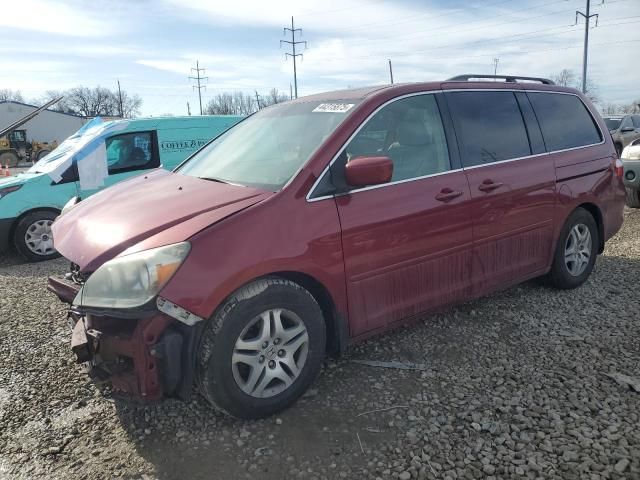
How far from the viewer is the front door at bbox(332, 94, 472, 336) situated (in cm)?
308

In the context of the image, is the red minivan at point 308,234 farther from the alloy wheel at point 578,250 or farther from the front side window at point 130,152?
the front side window at point 130,152

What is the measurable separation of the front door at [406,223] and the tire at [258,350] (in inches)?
14.1

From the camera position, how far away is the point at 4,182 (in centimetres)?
707

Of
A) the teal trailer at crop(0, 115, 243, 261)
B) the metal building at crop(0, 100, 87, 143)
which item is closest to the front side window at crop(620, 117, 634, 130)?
the teal trailer at crop(0, 115, 243, 261)

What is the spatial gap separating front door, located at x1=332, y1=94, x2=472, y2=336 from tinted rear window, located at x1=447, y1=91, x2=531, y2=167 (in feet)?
0.63

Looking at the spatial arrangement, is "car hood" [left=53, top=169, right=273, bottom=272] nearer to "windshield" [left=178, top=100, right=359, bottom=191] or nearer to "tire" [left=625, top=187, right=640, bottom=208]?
"windshield" [left=178, top=100, right=359, bottom=191]

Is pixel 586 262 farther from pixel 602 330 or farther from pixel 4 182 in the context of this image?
pixel 4 182

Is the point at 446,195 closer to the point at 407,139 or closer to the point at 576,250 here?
the point at 407,139

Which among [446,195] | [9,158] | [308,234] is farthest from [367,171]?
[9,158]

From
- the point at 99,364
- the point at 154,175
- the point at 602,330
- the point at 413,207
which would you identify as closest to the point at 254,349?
the point at 99,364

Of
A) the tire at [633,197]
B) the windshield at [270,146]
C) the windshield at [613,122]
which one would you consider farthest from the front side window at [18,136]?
the tire at [633,197]

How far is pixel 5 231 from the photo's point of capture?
6770 mm

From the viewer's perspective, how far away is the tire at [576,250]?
14.8ft

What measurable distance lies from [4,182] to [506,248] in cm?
672
